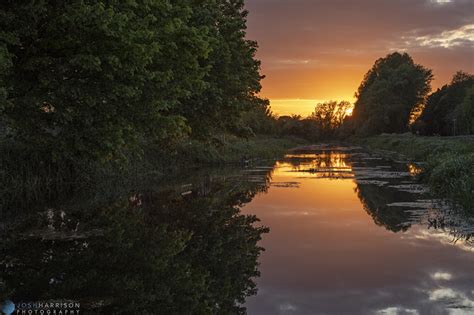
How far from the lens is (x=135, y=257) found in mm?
10742

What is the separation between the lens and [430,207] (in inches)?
647

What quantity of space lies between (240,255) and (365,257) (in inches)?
112

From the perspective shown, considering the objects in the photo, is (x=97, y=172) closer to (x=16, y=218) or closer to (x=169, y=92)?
(x=169, y=92)

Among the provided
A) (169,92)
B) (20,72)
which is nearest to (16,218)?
(20,72)

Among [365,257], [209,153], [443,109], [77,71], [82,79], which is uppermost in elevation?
[443,109]

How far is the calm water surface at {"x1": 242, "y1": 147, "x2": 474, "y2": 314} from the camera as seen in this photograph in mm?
8008

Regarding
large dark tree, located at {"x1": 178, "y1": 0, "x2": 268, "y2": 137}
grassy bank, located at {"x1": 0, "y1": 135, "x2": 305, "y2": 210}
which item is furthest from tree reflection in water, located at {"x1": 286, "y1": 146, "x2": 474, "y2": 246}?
large dark tree, located at {"x1": 178, "y1": 0, "x2": 268, "y2": 137}

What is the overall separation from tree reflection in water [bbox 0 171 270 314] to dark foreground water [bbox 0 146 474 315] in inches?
1.3

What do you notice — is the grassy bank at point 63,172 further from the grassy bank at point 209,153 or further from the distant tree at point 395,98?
the distant tree at point 395,98

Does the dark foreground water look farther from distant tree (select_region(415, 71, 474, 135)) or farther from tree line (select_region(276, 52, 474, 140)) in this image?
distant tree (select_region(415, 71, 474, 135))

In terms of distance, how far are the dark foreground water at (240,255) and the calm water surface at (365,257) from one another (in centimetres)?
3

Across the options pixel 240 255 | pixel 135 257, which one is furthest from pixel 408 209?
pixel 135 257

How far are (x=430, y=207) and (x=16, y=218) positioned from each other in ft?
45.0

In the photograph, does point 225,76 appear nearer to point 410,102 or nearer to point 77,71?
point 77,71
